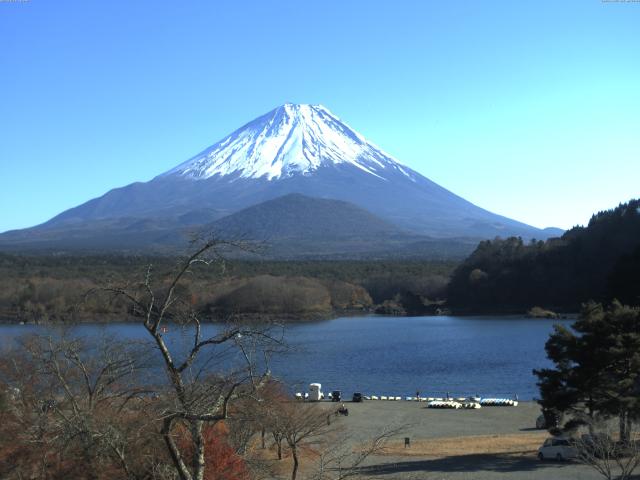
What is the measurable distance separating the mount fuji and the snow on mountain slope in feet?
0.65

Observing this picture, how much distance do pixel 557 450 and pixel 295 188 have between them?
13145 centimetres

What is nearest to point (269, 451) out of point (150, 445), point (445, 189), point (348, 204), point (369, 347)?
point (150, 445)

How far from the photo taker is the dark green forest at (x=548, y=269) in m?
51.3

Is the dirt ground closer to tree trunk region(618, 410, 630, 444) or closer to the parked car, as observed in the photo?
the parked car

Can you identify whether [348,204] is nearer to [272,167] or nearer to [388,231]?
[388,231]

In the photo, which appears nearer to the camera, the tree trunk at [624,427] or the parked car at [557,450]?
the tree trunk at [624,427]

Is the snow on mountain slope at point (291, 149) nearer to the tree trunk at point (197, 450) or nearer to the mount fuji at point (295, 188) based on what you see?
the mount fuji at point (295, 188)

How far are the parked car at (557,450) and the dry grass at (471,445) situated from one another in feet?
2.70

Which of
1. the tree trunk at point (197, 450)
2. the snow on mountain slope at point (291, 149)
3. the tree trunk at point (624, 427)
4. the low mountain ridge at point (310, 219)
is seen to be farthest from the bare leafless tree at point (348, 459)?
the snow on mountain slope at point (291, 149)

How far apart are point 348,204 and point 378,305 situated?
223 ft

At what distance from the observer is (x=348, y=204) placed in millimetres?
127875

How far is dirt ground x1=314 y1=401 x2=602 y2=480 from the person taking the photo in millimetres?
11641

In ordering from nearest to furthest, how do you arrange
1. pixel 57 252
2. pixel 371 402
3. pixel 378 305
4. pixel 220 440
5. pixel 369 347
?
pixel 220 440
pixel 371 402
pixel 369 347
pixel 378 305
pixel 57 252

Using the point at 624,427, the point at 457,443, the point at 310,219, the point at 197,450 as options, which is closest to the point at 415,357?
the point at 457,443
